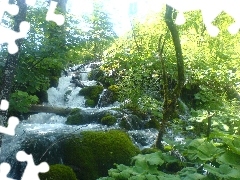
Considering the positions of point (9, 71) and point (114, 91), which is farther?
point (114, 91)

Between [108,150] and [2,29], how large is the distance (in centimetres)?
309

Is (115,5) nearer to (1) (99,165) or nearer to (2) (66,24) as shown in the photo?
(2) (66,24)

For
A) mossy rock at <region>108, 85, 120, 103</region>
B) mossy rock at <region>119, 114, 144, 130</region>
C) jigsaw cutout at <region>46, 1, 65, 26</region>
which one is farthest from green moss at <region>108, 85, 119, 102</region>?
jigsaw cutout at <region>46, 1, 65, 26</region>

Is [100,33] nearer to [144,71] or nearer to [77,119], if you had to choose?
[144,71]

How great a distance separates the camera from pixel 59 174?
5.05 metres

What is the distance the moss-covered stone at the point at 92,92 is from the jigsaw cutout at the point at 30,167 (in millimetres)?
4877

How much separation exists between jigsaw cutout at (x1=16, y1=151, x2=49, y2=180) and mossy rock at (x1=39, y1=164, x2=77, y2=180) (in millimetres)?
100

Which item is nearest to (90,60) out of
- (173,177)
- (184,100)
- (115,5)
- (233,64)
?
(115,5)

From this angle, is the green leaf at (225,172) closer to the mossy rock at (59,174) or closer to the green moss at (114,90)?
the mossy rock at (59,174)

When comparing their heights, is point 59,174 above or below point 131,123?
below

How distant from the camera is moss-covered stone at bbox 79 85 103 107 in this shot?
10.7 m

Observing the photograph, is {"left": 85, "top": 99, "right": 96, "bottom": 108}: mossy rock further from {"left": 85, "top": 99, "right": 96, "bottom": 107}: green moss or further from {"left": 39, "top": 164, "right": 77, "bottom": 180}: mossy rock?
{"left": 39, "top": 164, "right": 77, "bottom": 180}: mossy rock

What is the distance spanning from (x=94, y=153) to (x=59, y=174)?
963mm

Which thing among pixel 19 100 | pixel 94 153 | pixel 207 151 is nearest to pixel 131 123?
pixel 94 153
